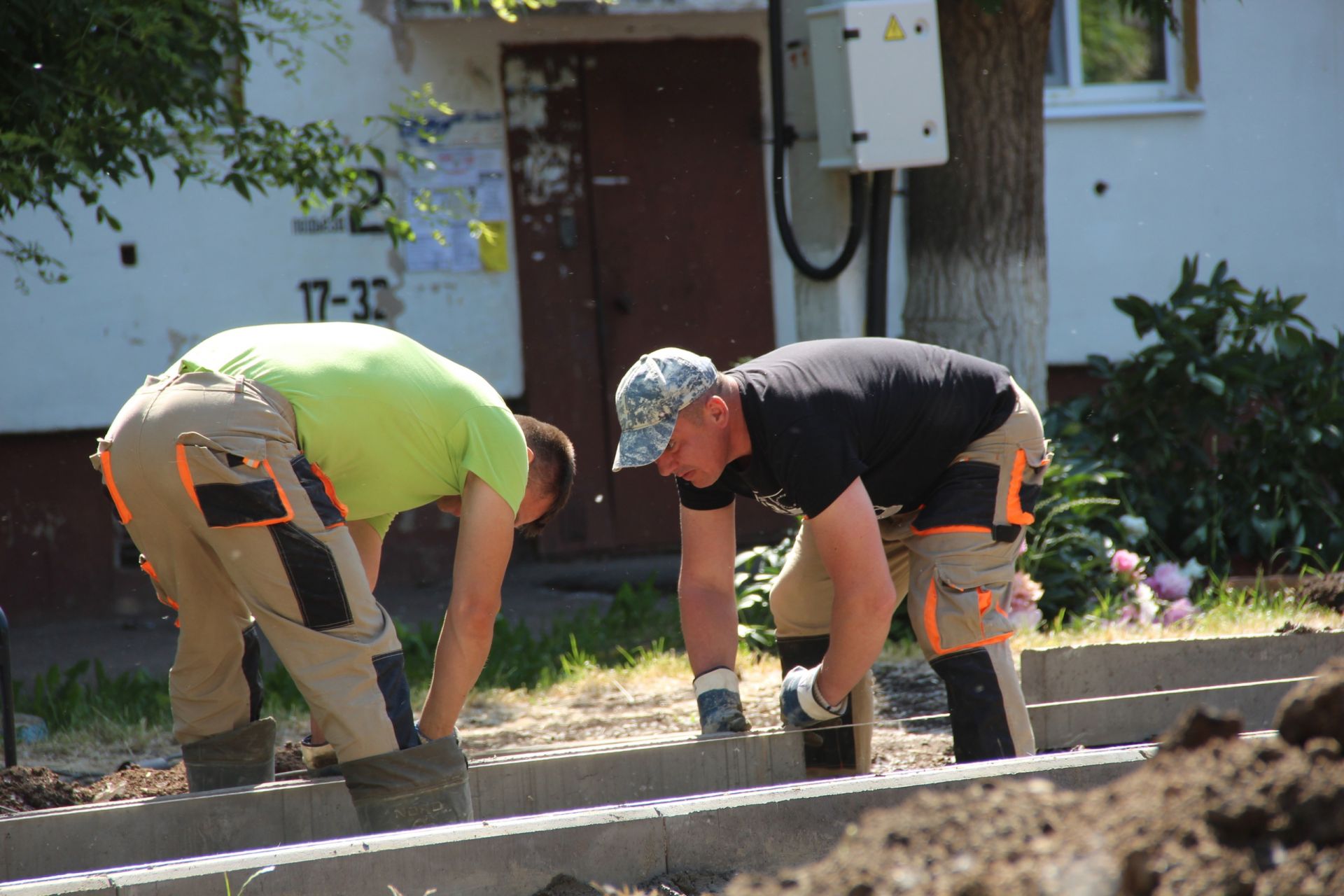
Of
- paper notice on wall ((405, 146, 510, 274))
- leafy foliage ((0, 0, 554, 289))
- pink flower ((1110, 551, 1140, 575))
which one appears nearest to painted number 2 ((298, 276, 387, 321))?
paper notice on wall ((405, 146, 510, 274))

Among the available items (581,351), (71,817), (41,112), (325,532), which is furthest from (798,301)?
(71,817)

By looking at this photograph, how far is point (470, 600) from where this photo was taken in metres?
2.99

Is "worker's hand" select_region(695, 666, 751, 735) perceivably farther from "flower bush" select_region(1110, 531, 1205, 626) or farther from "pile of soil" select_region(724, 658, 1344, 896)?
"flower bush" select_region(1110, 531, 1205, 626)

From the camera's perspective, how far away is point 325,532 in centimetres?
289

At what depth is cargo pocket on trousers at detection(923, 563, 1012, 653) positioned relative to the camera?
10.6ft

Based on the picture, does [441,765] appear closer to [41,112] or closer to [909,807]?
[909,807]

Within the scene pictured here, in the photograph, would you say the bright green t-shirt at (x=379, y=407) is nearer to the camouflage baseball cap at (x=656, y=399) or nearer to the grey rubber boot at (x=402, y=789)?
the camouflage baseball cap at (x=656, y=399)

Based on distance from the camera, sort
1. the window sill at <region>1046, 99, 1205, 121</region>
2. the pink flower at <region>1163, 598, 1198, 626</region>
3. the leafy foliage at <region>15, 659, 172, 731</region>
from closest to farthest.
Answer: the leafy foliage at <region>15, 659, 172, 731</region>, the pink flower at <region>1163, 598, 1198, 626</region>, the window sill at <region>1046, 99, 1205, 121</region>

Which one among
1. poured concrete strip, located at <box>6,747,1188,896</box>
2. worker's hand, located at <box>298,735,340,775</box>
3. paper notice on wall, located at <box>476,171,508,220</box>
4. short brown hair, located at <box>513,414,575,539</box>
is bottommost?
worker's hand, located at <box>298,735,340,775</box>

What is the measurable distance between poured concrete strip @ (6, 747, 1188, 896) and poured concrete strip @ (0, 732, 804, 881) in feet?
2.38

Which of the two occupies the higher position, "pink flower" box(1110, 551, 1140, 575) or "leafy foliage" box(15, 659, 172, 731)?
"pink flower" box(1110, 551, 1140, 575)

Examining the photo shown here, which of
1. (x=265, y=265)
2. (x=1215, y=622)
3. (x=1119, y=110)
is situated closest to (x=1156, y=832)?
(x=1215, y=622)

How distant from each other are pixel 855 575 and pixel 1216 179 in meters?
6.57

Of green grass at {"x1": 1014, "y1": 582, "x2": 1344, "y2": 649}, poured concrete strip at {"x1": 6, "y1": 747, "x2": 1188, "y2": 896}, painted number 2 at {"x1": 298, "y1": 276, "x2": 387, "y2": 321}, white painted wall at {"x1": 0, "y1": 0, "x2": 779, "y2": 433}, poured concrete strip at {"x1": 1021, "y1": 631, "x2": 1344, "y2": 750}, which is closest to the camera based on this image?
poured concrete strip at {"x1": 6, "y1": 747, "x2": 1188, "y2": 896}
